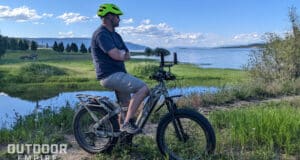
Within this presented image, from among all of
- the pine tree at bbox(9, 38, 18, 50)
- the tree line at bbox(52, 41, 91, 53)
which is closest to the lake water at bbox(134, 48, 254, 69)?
the tree line at bbox(52, 41, 91, 53)

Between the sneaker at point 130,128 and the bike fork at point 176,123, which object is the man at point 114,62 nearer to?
the sneaker at point 130,128

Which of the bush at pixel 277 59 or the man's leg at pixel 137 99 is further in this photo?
the bush at pixel 277 59

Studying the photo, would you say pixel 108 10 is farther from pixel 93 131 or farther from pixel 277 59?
pixel 277 59

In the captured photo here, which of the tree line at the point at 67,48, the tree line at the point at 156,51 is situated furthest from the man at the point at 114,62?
the tree line at the point at 67,48

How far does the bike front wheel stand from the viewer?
5.11 m

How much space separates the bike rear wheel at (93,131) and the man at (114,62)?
0.35m

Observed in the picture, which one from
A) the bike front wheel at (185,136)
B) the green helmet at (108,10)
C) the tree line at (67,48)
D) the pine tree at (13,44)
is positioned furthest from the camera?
the tree line at (67,48)

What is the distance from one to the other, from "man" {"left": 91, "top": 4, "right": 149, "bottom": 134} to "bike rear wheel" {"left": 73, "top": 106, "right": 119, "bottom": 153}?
35 cm

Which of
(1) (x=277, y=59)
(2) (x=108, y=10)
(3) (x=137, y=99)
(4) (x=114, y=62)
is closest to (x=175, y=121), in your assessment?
(3) (x=137, y=99)

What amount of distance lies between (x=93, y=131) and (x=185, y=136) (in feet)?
4.32

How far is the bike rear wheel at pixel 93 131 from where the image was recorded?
18.6 feet

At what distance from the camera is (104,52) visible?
5.28 metres

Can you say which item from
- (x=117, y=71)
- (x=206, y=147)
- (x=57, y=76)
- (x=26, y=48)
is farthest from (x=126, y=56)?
(x=26, y=48)

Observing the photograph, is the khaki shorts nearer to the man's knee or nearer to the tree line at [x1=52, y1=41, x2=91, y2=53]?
the man's knee
